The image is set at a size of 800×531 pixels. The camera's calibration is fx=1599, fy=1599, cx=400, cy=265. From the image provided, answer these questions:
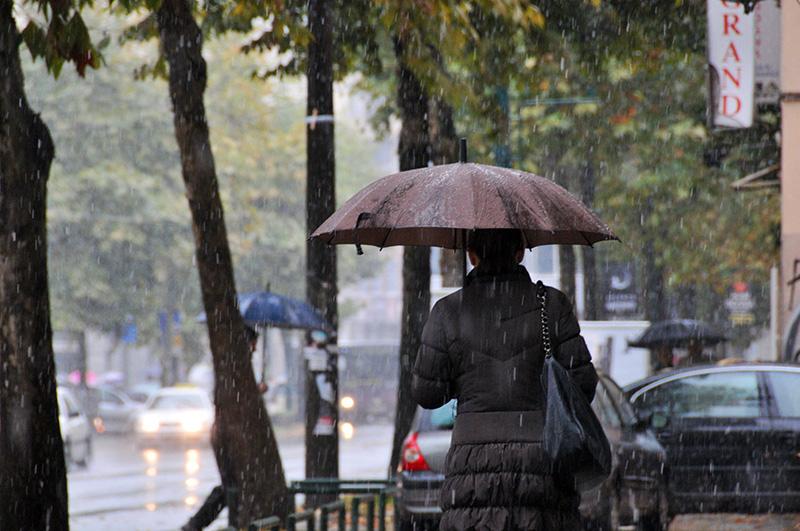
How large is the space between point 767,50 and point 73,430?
13.5m

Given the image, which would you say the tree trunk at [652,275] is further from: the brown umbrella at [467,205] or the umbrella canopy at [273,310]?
the brown umbrella at [467,205]

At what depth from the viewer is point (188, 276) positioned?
46.6 metres

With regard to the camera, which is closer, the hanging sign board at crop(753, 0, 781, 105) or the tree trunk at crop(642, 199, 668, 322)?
the hanging sign board at crop(753, 0, 781, 105)

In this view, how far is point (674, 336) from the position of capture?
2695 cm

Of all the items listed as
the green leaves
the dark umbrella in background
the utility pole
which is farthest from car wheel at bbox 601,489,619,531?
the utility pole

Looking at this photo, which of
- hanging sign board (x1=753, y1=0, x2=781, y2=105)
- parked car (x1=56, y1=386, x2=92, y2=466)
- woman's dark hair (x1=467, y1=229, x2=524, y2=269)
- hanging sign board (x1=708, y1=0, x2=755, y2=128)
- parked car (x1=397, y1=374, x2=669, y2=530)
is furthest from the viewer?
parked car (x1=56, y1=386, x2=92, y2=466)

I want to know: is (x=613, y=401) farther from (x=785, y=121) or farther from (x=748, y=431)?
(x=785, y=121)

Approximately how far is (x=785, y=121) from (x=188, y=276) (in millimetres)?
29951

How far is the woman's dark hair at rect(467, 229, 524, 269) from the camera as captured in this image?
578 centimetres

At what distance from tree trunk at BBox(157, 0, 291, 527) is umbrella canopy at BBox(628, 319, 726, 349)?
50.6 ft

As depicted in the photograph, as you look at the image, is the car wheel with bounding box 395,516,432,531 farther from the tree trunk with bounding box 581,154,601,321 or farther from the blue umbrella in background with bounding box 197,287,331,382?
the tree trunk with bounding box 581,154,601,321

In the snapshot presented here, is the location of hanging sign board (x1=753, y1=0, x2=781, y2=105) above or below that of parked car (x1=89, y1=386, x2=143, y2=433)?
above

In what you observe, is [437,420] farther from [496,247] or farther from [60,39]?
[496,247]

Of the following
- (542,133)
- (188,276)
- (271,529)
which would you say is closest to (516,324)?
(271,529)
